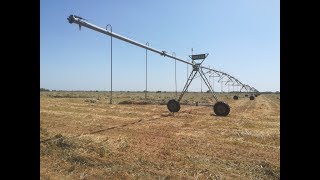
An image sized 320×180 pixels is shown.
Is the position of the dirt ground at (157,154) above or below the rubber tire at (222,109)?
below

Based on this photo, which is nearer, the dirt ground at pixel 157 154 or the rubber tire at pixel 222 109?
the dirt ground at pixel 157 154

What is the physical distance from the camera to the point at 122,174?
752cm

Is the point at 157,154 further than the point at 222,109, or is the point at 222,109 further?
the point at 222,109

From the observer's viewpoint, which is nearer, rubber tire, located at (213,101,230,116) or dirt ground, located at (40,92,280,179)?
dirt ground, located at (40,92,280,179)

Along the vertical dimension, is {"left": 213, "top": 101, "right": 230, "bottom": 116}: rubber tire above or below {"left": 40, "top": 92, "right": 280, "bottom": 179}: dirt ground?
above

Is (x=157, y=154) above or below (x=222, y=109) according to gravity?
below
